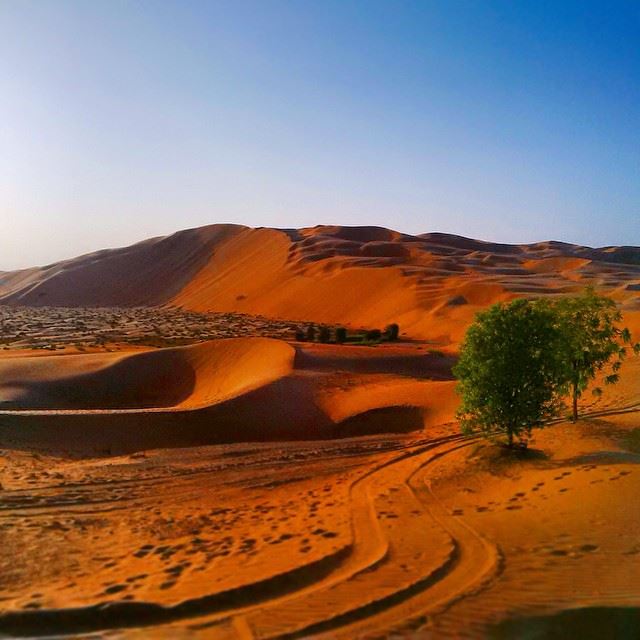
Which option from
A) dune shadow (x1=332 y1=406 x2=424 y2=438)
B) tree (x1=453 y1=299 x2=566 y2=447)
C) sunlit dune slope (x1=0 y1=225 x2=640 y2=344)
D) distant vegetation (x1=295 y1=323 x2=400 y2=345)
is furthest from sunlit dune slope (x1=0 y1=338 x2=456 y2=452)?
sunlit dune slope (x1=0 y1=225 x2=640 y2=344)

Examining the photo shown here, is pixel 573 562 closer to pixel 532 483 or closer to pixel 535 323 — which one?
pixel 532 483

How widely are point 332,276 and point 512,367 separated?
54138mm

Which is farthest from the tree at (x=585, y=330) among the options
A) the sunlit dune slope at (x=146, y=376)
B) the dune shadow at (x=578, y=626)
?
the sunlit dune slope at (x=146, y=376)

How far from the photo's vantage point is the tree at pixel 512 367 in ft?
39.1

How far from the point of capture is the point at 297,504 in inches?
384

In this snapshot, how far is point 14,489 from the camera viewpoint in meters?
9.90

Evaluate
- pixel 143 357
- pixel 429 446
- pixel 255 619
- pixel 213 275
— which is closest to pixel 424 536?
pixel 255 619

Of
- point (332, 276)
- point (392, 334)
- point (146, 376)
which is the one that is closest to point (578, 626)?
point (146, 376)

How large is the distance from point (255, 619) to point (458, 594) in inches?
69.9

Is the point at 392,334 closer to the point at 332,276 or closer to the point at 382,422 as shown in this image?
the point at 382,422

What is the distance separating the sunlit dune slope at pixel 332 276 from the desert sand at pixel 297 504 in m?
20.1

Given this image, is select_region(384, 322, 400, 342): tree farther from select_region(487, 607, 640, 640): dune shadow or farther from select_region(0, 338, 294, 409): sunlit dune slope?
select_region(487, 607, 640, 640): dune shadow

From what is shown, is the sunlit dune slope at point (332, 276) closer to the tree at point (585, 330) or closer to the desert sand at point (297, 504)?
the desert sand at point (297, 504)

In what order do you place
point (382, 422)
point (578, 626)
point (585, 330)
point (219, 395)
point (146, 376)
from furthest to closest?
point (146, 376)
point (219, 395)
point (382, 422)
point (585, 330)
point (578, 626)
